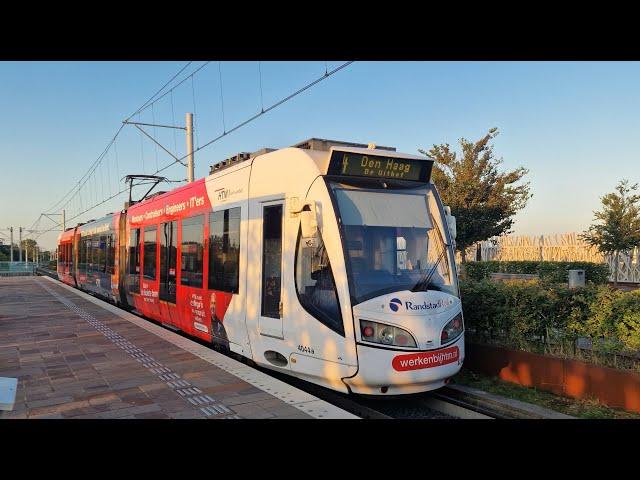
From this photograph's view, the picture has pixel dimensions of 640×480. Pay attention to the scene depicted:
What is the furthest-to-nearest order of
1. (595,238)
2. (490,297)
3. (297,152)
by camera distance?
(595,238), (490,297), (297,152)

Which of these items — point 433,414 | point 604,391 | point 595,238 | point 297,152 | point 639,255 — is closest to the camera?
point 604,391

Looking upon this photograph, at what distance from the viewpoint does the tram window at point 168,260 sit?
11219mm

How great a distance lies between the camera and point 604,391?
20.7 feet

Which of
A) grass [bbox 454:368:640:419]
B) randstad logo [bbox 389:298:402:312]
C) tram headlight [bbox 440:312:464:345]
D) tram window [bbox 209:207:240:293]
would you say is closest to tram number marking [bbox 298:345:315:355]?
randstad logo [bbox 389:298:402:312]

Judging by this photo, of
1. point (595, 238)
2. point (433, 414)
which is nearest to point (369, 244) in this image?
point (433, 414)

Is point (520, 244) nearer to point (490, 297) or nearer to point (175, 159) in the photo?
point (175, 159)

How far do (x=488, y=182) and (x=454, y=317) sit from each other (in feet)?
70.0

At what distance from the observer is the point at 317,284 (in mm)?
6527

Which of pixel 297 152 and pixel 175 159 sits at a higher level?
pixel 175 159

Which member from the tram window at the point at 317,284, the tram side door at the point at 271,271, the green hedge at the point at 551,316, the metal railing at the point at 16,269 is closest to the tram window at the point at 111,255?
the tram side door at the point at 271,271

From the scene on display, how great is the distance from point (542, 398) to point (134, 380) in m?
5.39

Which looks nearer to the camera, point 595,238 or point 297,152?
point 297,152

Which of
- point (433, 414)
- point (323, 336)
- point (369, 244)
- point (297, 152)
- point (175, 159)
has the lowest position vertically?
point (433, 414)

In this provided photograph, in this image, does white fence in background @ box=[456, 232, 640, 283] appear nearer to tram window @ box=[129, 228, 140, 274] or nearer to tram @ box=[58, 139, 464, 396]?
tram window @ box=[129, 228, 140, 274]
